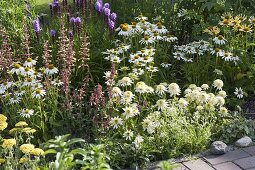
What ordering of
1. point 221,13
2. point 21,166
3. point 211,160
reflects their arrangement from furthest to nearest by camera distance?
point 221,13, point 211,160, point 21,166

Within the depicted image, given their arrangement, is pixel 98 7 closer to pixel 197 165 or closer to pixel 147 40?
pixel 147 40

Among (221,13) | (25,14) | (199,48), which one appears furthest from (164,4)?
(25,14)

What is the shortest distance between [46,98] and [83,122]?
379 mm

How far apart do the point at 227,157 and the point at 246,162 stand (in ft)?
0.53

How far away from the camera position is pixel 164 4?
6422mm

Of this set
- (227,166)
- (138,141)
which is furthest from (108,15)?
(227,166)

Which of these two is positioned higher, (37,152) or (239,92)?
(37,152)

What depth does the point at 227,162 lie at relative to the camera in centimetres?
422

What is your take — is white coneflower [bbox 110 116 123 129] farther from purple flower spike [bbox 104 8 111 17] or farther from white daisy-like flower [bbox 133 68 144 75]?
purple flower spike [bbox 104 8 111 17]

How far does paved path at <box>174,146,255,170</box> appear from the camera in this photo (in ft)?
13.6

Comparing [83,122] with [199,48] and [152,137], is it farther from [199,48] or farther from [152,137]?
[199,48]

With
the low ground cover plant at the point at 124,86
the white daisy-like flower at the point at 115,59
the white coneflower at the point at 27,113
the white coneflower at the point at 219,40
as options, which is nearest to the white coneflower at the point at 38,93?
the low ground cover plant at the point at 124,86

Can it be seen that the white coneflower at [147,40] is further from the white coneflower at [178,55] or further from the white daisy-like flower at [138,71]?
the white daisy-like flower at [138,71]

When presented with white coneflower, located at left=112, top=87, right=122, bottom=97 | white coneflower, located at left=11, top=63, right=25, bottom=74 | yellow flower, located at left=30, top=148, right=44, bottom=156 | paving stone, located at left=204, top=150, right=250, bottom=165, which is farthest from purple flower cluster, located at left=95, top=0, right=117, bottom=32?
yellow flower, located at left=30, top=148, right=44, bottom=156
